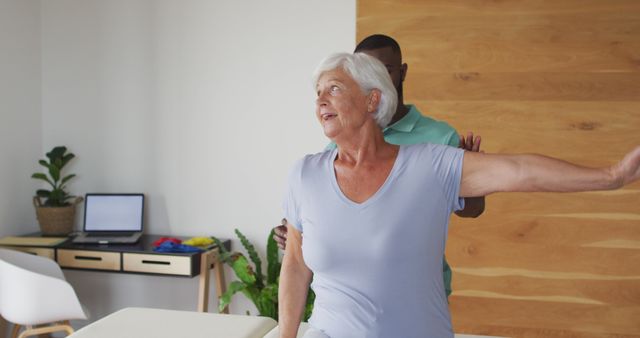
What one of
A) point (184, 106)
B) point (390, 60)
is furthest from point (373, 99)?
point (184, 106)

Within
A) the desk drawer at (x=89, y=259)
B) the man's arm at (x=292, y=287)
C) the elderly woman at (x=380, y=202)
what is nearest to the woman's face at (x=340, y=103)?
the elderly woman at (x=380, y=202)

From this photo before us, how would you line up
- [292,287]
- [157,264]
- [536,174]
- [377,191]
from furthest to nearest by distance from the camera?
[157,264], [292,287], [377,191], [536,174]

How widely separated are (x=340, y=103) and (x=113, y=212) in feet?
9.07

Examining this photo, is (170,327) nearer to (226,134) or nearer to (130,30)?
(226,134)

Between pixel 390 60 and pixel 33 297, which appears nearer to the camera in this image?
pixel 390 60

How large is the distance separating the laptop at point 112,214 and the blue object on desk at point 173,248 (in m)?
0.38

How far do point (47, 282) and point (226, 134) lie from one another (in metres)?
1.26

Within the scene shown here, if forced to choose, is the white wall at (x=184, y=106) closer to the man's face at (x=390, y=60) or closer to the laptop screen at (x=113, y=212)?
the laptop screen at (x=113, y=212)

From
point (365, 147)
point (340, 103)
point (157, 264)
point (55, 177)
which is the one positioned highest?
point (340, 103)

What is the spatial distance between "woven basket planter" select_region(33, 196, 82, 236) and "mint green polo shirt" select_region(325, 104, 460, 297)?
2.50 m

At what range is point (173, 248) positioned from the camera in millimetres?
3723

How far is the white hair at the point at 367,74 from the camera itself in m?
1.67

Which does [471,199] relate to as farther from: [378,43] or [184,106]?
[184,106]

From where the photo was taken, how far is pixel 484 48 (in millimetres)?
3316
